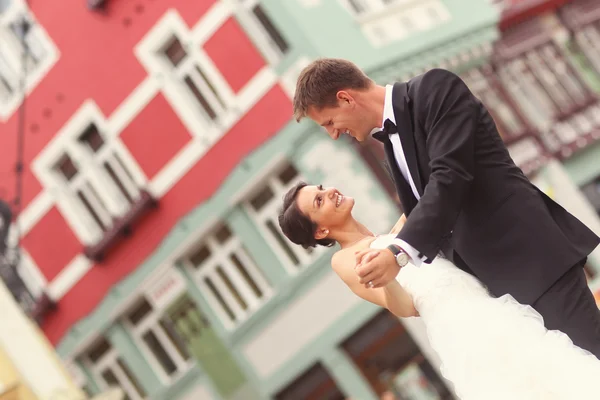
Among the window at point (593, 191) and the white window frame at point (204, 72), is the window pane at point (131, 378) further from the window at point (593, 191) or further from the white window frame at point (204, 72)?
the window at point (593, 191)

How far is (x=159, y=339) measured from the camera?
1095 centimetres

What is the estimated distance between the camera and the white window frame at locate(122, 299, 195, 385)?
1084cm

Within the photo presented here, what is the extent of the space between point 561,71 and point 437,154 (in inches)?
350

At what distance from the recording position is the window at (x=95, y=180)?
1095 centimetres

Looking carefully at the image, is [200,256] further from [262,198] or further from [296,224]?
[296,224]

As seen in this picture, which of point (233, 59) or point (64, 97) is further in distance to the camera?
point (64, 97)

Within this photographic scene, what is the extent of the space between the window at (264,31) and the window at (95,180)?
7.22 feet

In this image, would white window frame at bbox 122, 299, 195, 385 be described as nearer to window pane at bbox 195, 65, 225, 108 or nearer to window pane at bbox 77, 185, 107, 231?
window pane at bbox 77, 185, 107, 231

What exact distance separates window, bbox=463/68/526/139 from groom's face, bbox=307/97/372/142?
7.97 meters

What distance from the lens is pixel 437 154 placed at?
265 cm

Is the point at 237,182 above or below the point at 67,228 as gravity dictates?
below

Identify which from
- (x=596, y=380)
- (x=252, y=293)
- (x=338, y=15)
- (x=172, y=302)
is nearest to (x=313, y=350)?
(x=252, y=293)

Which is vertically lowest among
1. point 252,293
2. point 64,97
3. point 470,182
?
point 470,182

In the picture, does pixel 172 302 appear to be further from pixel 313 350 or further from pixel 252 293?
pixel 313 350
